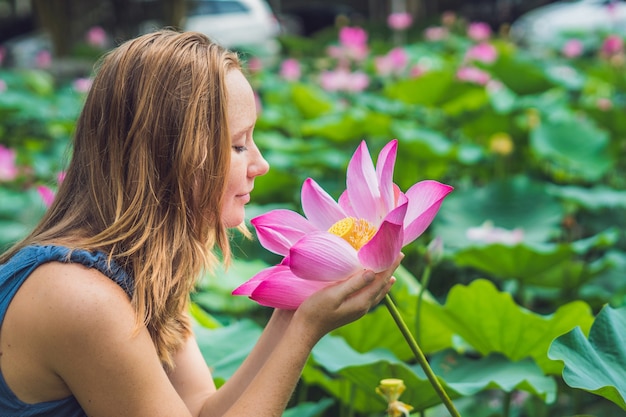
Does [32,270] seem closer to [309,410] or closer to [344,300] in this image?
[344,300]

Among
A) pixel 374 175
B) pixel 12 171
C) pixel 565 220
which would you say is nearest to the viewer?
pixel 374 175

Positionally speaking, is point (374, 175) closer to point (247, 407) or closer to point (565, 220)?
point (247, 407)

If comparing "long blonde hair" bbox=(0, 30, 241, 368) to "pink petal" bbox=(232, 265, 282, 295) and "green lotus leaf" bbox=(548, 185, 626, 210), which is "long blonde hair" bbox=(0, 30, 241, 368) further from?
"green lotus leaf" bbox=(548, 185, 626, 210)

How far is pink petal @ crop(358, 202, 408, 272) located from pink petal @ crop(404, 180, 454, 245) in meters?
0.03

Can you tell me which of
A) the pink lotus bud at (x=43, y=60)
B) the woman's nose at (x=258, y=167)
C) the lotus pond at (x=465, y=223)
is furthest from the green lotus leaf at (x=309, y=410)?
the pink lotus bud at (x=43, y=60)

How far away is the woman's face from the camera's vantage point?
116 centimetres

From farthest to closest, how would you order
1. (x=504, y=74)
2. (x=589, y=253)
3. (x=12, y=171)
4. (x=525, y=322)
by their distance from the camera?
(x=504, y=74) → (x=12, y=171) → (x=589, y=253) → (x=525, y=322)

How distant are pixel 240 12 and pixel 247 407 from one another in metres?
11.5

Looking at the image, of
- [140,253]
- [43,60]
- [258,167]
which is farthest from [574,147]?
[43,60]

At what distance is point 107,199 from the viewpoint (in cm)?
115

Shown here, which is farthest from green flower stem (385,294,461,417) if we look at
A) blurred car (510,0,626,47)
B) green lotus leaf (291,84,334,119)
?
blurred car (510,0,626,47)

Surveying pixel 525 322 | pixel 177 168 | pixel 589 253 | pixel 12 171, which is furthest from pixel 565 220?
pixel 12 171

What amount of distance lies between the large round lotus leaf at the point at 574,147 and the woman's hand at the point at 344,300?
2.44 meters

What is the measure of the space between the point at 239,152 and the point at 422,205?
0.31 m
